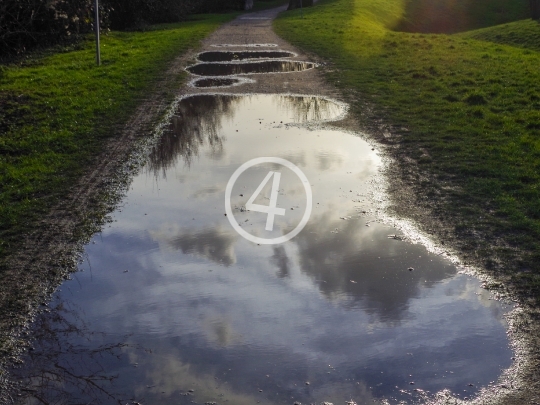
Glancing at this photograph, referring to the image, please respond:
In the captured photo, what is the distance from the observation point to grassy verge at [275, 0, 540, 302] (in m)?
7.30

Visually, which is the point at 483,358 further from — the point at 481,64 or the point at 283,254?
the point at 481,64

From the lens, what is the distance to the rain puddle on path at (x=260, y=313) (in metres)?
4.83

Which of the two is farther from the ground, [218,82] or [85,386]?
[218,82]

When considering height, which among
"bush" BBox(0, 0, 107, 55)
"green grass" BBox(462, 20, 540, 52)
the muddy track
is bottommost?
the muddy track

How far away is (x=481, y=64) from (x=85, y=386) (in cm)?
1629

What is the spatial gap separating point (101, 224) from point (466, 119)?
720 centimetres

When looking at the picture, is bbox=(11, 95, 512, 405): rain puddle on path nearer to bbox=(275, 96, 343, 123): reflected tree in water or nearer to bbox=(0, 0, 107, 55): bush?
bbox=(275, 96, 343, 123): reflected tree in water

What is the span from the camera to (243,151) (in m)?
10.7

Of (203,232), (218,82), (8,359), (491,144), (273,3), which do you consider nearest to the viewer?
(8,359)

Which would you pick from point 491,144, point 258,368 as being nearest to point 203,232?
point 258,368

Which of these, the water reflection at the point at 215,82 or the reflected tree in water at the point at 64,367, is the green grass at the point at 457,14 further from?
the reflected tree in water at the point at 64,367

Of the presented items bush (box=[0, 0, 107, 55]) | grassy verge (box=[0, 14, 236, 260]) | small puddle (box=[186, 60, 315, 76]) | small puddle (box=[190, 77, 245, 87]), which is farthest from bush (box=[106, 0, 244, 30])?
small puddle (box=[190, 77, 245, 87])

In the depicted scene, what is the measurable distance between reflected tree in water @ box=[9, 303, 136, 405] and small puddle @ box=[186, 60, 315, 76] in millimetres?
12898

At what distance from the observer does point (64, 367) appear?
16.5ft
